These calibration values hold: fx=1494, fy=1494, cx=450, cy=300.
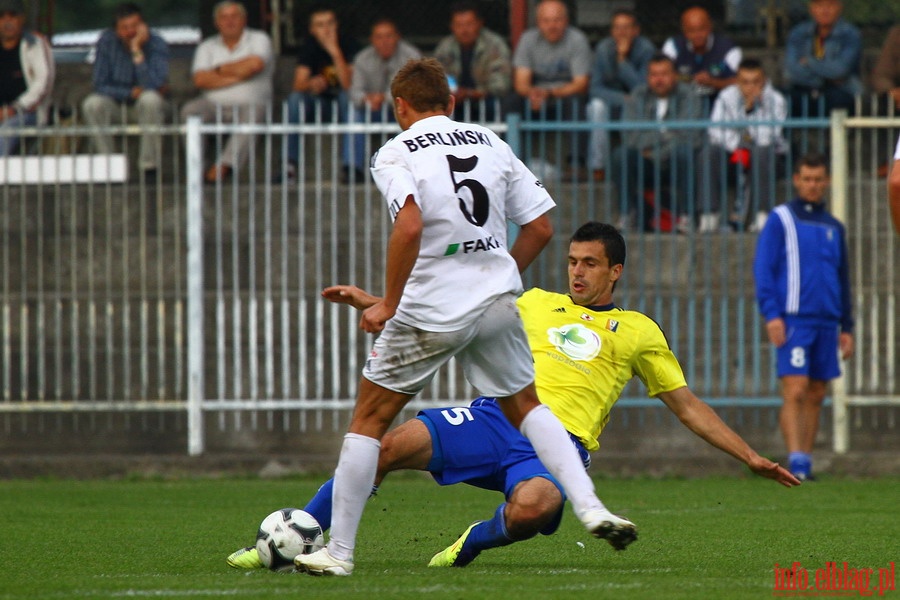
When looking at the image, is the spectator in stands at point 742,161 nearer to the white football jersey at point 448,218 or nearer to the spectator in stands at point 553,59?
the spectator in stands at point 553,59

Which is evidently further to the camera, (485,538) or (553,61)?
(553,61)

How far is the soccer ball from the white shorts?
67 cm

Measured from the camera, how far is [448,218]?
18.4 ft

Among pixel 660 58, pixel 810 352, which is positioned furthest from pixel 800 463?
pixel 660 58

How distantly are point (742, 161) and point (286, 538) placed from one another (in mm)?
6909

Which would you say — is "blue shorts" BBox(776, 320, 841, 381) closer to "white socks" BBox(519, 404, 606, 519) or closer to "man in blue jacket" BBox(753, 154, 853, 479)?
"man in blue jacket" BBox(753, 154, 853, 479)

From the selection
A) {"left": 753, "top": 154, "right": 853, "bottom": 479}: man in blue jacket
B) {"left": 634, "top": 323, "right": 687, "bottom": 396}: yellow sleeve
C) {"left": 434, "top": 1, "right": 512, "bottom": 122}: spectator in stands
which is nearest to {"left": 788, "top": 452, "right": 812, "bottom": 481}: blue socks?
{"left": 753, "top": 154, "right": 853, "bottom": 479}: man in blue jacket

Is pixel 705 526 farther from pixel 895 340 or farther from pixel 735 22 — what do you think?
pixel 735 22

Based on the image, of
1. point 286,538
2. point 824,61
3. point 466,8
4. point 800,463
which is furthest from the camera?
point 466,8

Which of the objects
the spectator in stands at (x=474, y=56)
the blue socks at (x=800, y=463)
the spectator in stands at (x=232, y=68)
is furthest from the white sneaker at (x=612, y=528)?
the spectator in stands at (x=232, y=68)

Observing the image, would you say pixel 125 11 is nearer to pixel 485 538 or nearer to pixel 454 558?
pixel 454 558

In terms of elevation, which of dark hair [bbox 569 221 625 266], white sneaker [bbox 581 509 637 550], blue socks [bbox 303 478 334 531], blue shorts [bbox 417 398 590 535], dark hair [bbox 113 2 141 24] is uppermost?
dark hair [bbox 113 2 141 24]

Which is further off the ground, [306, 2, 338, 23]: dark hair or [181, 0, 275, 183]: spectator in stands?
[306, 2, 338, 23]: dark hair

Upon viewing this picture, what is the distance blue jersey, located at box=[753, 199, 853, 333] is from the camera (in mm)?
10633
